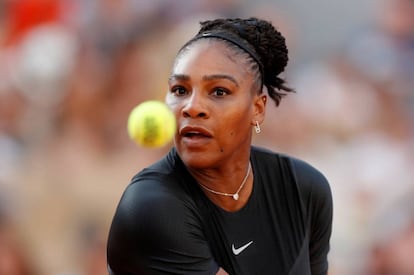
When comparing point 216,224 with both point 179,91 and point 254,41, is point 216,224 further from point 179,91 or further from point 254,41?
point 254,41

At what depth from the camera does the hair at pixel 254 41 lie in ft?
7.93

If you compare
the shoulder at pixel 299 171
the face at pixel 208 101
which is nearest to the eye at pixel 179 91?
the face at pixel 208 101

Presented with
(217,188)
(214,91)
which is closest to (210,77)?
(214,91)

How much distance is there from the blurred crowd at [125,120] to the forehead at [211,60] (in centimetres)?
238

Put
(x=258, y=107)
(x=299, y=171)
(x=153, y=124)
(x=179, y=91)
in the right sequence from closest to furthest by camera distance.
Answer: (x=153, y=124)
(x=179, y=91)
(x=258, y=107)
(x=299, y=171)

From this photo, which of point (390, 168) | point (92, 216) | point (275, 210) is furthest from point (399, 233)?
point (275, 210)

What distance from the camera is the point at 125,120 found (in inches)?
193

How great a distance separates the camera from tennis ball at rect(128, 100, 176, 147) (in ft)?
7.43

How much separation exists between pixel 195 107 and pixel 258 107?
0.90 feet

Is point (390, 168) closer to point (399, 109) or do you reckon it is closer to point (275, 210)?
point (399, 109)

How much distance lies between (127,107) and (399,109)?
168 cm

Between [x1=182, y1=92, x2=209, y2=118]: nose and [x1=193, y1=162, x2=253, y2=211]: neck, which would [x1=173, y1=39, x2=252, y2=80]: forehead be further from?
[x1=193, y1=162, x2=253, y2=211]: neck

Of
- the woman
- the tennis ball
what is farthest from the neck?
the tennis ball

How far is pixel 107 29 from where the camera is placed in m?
5.11
